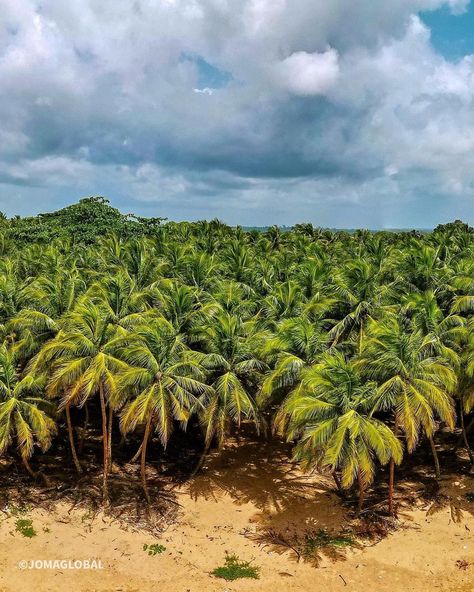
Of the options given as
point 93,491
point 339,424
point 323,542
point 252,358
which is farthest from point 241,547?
point 252,358

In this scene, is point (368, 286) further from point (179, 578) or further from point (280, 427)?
point (179, 578)

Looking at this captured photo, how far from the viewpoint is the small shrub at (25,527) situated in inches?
938

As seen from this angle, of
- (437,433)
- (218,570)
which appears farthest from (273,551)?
(437,433)

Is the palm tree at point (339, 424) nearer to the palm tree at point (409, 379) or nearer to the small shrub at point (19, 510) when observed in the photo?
the palm tree at point (409, 379)

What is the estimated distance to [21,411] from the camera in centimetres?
2373

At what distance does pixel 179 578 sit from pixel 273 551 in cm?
432

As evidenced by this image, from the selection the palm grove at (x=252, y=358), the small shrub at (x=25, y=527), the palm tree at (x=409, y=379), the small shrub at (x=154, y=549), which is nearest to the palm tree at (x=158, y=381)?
the palm grove at (x=252, y=358)

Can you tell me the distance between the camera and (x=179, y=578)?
21.7 meters

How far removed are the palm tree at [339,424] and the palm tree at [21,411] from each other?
11.2 m

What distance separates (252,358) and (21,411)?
37.2 feet

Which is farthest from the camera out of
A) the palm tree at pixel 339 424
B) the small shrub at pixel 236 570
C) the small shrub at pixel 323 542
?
the small shrub at pixel 323 542

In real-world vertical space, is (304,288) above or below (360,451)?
above

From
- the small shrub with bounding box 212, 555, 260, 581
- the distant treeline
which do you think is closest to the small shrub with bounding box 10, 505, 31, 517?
the small shrub with bounding box 212, 555, 260, 581

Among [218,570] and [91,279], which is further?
[91,279]
